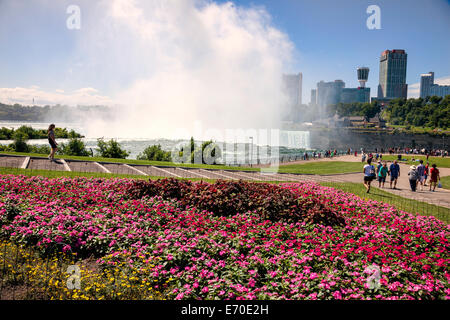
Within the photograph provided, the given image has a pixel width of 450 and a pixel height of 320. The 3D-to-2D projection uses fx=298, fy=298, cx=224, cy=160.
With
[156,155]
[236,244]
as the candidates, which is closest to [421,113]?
[156,155]

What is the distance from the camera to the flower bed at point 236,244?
425 cm

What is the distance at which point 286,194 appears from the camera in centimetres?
833

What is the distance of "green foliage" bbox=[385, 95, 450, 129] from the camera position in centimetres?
11694

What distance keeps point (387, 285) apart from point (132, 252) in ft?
13.4

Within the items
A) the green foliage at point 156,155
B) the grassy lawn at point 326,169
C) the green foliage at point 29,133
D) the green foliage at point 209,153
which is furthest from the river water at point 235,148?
the grassy lawn at point 326,169

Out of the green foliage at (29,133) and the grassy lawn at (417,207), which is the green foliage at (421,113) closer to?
the green foliage at (29,133)

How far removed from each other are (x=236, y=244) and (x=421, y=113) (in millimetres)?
157925

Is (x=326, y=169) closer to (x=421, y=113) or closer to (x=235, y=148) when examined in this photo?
(x=235, y=148)

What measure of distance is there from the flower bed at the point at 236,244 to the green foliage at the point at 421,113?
133291 mm

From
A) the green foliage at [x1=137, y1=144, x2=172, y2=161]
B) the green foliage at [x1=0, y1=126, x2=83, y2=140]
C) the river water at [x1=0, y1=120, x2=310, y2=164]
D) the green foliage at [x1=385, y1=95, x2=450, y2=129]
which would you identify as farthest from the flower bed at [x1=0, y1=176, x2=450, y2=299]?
the green foliage at [x1=385, y1=95, x2=450, y2=129]
